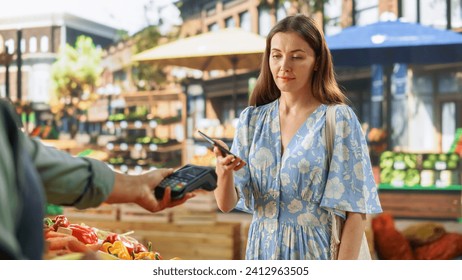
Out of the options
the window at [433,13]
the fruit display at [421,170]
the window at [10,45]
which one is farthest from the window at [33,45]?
the window at [433,13]

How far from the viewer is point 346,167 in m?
1.27

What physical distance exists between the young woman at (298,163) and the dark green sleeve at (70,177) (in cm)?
50

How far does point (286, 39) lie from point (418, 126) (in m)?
4.37

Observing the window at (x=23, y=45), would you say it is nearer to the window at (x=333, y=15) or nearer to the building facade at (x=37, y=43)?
the building facade at (x=37, y=43)

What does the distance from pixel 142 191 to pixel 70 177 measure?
4.6 inches

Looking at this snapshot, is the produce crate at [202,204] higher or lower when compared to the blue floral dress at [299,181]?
lower

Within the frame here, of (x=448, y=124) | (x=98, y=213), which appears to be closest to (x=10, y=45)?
(x=98, y=213)

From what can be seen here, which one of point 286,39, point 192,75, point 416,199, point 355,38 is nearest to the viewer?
point 286,39

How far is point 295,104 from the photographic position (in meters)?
1.33

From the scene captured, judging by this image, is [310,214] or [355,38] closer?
[310,214]

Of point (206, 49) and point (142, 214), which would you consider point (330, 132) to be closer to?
point (142, 214)

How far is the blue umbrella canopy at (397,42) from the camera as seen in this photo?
3.91m

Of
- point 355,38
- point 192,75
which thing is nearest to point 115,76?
point 192,75

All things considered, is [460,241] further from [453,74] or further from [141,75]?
[141,75]
